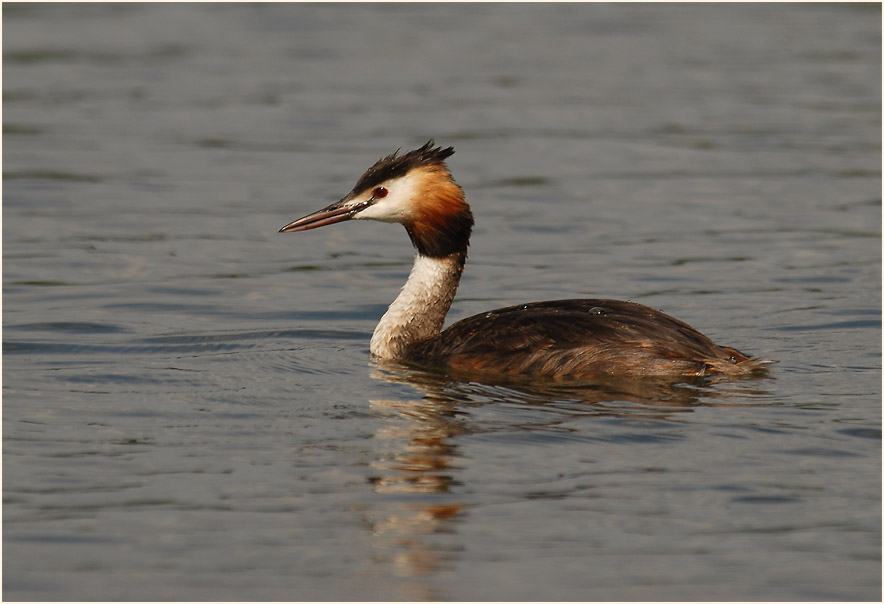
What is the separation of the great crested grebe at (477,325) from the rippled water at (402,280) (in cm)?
23

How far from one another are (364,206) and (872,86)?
1232cm

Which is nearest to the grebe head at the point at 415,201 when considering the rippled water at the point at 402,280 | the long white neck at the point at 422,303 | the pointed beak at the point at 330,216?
the pointed beak at the point at 330,216

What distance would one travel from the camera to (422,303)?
9.68m

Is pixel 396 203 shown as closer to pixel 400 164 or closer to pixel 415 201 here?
pixel 415 201

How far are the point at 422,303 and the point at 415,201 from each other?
2.17 ft

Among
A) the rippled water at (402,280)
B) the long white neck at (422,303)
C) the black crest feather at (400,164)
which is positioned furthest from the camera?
the long white neck at (422,303)

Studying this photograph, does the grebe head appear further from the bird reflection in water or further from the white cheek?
the bird reflection in water

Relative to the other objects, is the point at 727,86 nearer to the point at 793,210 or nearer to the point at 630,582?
the point at 793,210

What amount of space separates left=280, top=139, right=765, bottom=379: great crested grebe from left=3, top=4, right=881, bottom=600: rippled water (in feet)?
0.76

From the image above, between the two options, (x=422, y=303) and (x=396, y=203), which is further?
(x=422, y=303)

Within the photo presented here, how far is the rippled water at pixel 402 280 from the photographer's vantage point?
20.3ft

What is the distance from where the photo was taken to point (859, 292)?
37.5 ft

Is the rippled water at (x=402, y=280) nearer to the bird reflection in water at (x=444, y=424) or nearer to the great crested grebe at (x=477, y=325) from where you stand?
the bird reflection in water at (x=444, y=424)

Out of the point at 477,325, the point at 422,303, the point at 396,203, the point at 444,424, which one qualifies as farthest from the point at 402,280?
the point at 444,424
